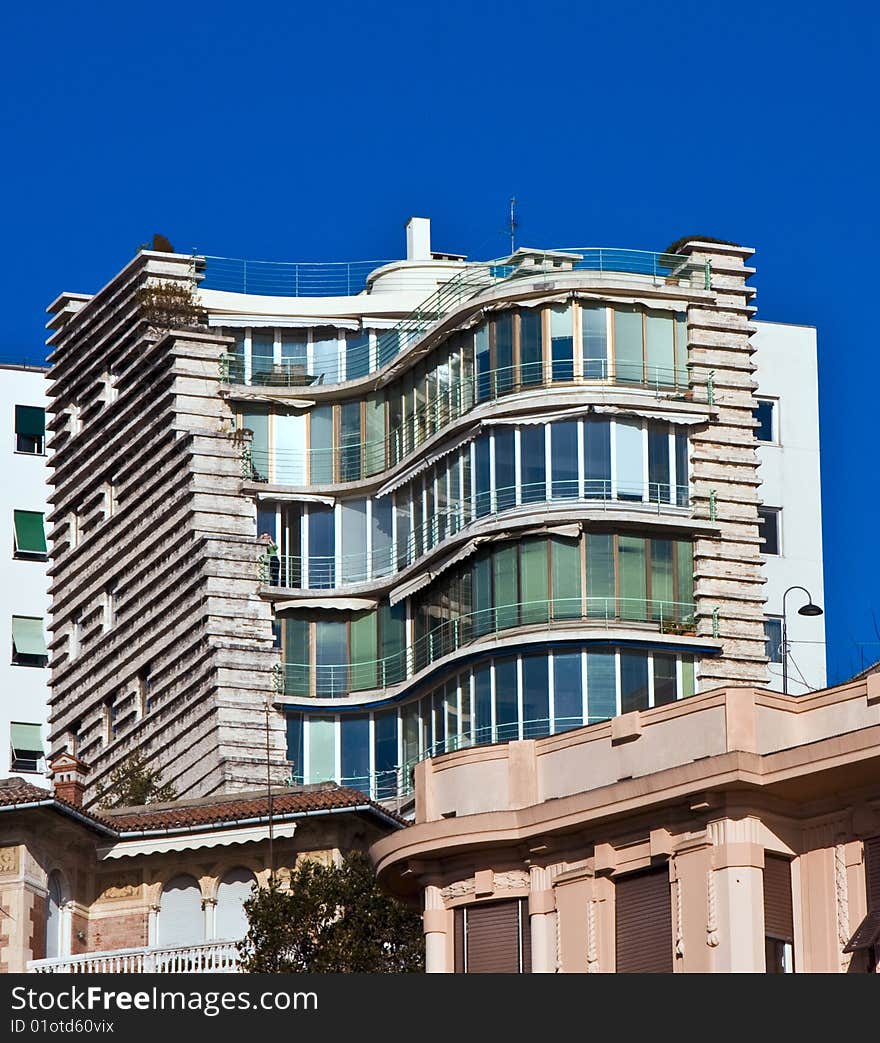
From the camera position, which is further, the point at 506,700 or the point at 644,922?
the point at 506,700

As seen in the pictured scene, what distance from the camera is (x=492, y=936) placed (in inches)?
2020

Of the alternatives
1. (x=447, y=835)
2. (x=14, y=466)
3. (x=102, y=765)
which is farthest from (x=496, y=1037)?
(x=14, y=466)

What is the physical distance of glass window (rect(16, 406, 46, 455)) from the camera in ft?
357

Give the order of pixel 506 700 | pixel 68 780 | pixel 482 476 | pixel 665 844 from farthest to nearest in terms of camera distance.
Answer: pixel 482 476
pixel 506 700
pixel 68 780
pixel 665 844

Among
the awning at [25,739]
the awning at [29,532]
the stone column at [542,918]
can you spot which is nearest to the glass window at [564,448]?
the awning at [25,739]

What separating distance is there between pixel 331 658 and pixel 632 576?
9409mm

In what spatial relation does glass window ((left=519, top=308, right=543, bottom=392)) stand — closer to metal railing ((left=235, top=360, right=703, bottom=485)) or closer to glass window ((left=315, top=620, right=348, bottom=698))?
metal railing ((left=235, top=360, right=703, bottom=485))

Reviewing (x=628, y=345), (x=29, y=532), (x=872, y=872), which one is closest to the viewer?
(x=872, y=872)

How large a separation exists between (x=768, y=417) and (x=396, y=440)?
1602 cm

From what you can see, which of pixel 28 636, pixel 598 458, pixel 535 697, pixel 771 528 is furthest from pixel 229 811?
pixel 28 636

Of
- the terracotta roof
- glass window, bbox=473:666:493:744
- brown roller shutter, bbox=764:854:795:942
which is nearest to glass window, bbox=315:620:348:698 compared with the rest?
glass window, bbox=473:666:493:744

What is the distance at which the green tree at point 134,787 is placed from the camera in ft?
260

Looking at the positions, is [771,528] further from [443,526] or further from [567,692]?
[567,692]

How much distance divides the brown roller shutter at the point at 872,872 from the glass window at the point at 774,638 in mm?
44508
